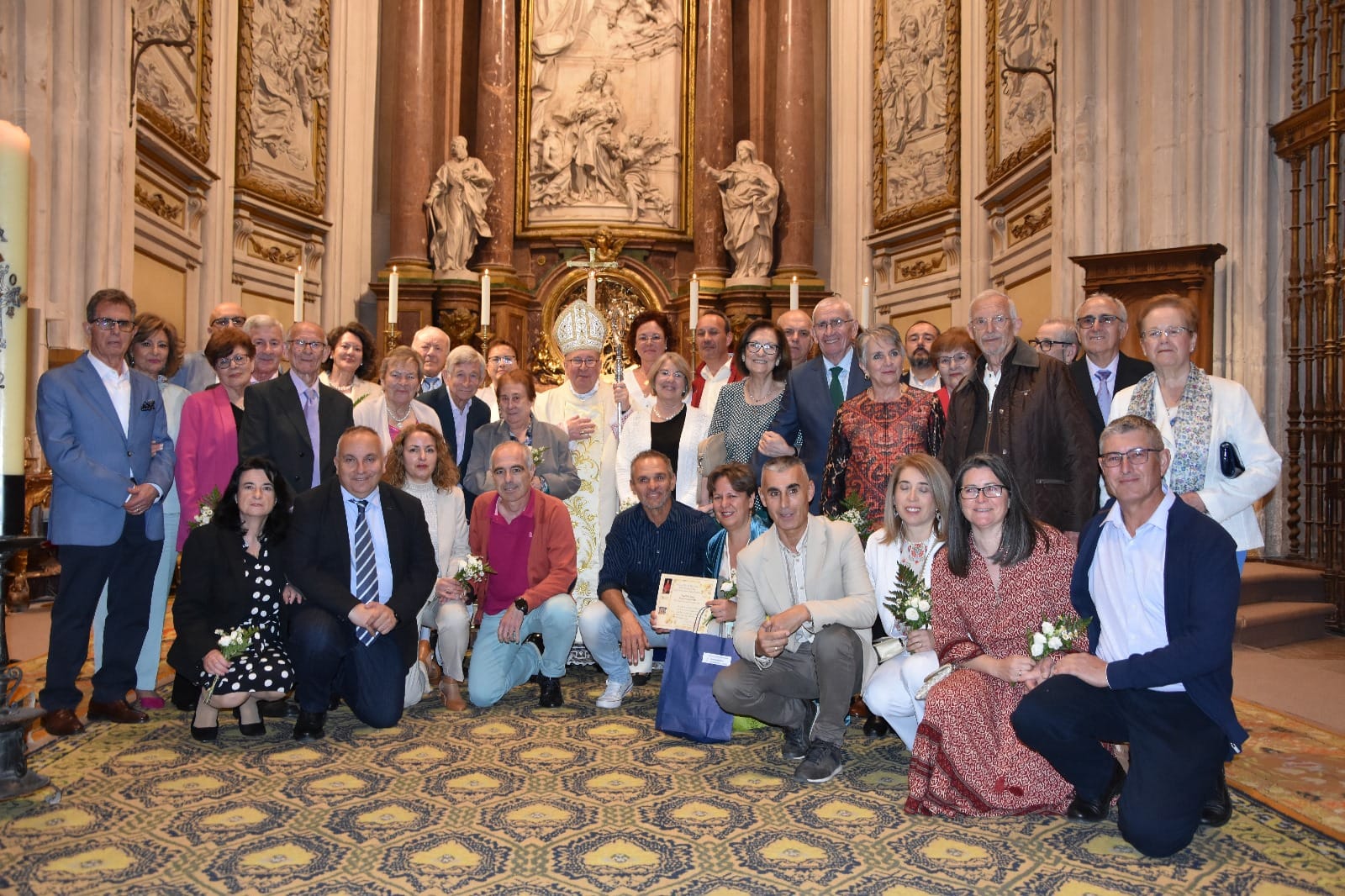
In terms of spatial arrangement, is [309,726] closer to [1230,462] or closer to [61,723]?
[61,723]

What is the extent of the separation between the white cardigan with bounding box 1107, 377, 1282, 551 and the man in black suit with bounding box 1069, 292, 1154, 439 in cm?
103

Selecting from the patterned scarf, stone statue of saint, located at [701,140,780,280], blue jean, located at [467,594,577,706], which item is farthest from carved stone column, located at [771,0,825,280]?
the patterned scarf

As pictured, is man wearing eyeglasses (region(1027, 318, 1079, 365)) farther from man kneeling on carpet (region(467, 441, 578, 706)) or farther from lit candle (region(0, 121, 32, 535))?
lit candle (region(0, 121, 32, 535))

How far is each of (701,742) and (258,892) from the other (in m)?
2.00

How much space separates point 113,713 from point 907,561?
132 inches

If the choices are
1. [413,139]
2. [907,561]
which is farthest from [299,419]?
[413,139]

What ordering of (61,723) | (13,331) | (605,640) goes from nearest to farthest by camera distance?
(13,331) < (61,723) < (605,640)

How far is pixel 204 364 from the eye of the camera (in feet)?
20.5

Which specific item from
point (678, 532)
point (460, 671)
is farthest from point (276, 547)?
point (678, 532)

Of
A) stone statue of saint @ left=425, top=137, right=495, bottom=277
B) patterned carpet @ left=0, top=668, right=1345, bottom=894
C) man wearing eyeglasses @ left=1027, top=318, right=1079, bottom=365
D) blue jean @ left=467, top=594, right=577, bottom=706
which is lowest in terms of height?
patterned carpet @ left=0, top=668, right=1345, bottom=894

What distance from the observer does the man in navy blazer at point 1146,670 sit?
3.19m

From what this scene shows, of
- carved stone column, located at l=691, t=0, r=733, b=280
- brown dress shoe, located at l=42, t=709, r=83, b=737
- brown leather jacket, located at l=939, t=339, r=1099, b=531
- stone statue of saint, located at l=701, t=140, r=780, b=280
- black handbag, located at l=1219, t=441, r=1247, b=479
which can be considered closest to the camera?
black handbag, located at l=1219, t=441, r=1247, b=479

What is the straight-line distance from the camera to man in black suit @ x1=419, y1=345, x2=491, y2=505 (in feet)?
20.4

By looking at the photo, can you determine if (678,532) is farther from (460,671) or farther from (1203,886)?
(1203,886)
